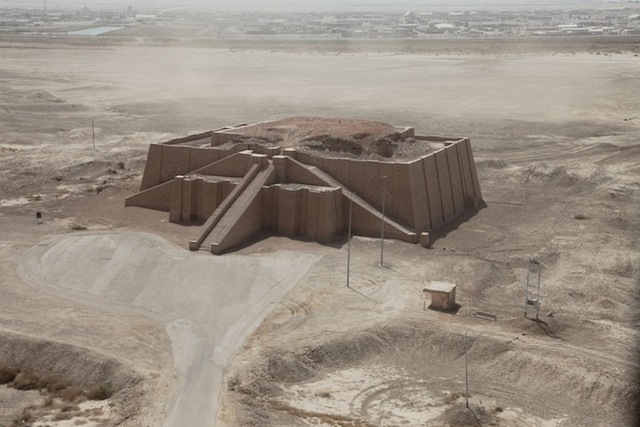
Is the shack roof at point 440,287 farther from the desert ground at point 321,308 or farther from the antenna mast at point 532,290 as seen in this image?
the antenna mast at point 532,290

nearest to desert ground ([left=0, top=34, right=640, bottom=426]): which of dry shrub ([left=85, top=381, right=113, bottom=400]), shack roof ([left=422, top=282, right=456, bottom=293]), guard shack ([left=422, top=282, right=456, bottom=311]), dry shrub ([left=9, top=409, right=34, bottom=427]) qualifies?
dry shrub ([left=9, top=409, right=34, bottom=427])

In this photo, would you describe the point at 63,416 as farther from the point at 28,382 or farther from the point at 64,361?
the point at 64,361

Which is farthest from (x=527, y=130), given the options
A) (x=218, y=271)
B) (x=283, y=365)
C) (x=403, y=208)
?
(x=283, y=365)

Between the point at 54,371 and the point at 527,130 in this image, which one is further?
the point at 527,130

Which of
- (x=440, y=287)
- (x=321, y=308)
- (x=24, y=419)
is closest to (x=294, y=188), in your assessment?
(x=321, y=308)

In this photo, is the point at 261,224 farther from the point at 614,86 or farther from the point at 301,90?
the point at 614,86

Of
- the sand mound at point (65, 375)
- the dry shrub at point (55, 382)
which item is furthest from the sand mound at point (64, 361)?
the dry shrub at point (55, 382)
